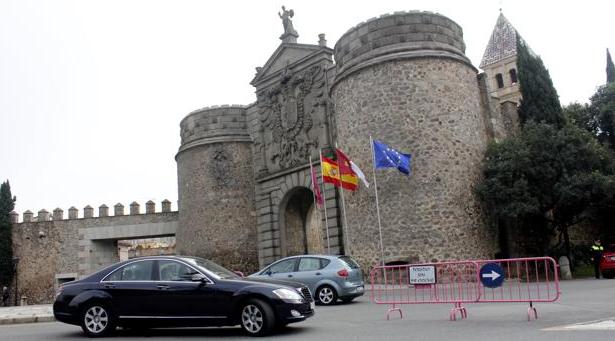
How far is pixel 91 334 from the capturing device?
30.8 feet

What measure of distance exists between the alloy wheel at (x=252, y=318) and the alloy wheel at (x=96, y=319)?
2.45 m

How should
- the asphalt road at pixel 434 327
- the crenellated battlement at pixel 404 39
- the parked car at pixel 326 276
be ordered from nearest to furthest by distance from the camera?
the asphalt road at pixel 434 327
the parked car at pixel 326 276
the crenellated battlement at pixel 404 39

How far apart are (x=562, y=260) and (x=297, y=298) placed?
15085 mm

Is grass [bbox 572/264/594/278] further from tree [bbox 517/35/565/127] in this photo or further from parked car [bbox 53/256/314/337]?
parked car [bbox 53/256/314/337]

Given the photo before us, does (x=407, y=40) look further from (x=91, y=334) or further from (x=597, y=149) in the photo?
(x=91, y=334)

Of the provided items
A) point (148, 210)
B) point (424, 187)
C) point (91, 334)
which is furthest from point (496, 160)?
point (148, 210)

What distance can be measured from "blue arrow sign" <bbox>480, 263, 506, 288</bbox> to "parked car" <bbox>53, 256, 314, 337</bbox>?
10.5 ft

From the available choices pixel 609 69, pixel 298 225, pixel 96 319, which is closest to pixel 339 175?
pixel 298 225

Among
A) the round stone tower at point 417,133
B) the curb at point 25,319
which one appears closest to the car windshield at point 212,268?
the curb at point 25,319

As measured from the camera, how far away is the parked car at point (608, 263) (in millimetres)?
19438

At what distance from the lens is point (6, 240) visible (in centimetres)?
3419

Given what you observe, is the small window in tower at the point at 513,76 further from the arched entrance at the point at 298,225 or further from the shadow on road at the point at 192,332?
the shadow on road at the point at 192,332

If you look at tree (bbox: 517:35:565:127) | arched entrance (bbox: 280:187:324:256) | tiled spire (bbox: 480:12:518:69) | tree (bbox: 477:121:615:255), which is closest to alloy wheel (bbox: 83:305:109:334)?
tree (bbox: 477:121:615:255)

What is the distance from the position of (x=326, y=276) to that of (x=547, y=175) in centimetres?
1057
